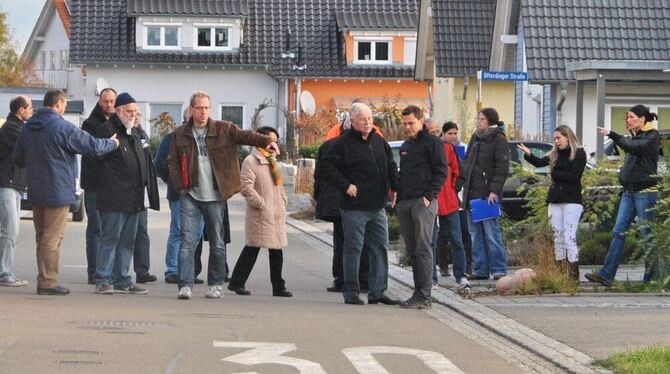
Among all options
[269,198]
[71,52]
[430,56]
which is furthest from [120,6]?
[269,198]

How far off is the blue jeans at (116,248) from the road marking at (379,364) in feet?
14.9

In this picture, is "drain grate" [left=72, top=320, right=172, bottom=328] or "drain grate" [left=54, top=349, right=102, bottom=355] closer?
"drain grate" [left=54, top=349, right=102, bottom=355]

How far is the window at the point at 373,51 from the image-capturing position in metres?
65.5

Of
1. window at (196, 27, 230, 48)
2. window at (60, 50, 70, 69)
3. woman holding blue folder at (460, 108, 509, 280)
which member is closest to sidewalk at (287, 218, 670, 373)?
woman holding blue folder at (460, 108, 509, 280)

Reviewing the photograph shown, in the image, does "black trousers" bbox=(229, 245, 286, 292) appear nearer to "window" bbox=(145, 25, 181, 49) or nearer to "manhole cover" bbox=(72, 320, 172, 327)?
"manhole cover" bbox=(72, 320, 172, 327)

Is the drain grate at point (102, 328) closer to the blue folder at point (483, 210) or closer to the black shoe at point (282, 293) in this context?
the black shoe at point (282, 293)

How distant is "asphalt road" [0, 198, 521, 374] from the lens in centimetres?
1046

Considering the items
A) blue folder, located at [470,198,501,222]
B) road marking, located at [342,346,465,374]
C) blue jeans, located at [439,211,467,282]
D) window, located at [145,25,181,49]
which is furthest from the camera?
window, located at [145,25,181,49]

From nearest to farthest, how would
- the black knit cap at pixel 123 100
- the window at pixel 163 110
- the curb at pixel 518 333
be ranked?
the curb at pixel 518 333
the black knit cap at pixel 123 100
the window at pixel 163 110

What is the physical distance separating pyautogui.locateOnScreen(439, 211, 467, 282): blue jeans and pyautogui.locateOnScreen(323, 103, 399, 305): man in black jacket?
1798 millimetres

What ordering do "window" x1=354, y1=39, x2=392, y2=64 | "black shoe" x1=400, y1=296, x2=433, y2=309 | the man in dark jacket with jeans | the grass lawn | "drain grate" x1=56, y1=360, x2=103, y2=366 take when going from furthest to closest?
"window" x1=354, y1=39, x2=392, y2=64, the man in dark jacket with jeans, "black shoe" x1=400, y1=296, x2=433, y2=309, "drain grate" x1=56, y1=360, x2=103, y2=366, the grass lawn

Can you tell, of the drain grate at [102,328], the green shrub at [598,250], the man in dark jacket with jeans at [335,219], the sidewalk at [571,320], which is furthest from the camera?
the green shrub at [598,250]

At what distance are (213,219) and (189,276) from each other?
0.59 meters

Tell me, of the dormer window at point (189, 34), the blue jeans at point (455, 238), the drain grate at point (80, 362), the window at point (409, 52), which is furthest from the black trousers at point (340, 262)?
the window at point (409, 52)
